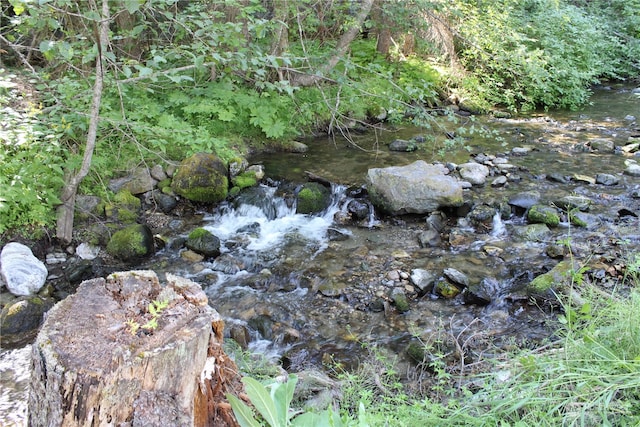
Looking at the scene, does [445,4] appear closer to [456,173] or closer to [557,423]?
[456,173]

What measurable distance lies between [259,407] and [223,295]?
3.88 metres

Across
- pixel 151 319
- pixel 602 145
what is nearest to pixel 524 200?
pixel 602 145

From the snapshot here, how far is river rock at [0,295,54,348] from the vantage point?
4.40 meters

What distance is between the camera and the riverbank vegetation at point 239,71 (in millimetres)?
4633

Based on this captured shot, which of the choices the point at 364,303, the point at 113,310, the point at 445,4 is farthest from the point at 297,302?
the point at 445,4

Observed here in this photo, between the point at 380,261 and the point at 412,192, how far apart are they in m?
1.62

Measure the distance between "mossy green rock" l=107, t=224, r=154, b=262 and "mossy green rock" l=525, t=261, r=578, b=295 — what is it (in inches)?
186

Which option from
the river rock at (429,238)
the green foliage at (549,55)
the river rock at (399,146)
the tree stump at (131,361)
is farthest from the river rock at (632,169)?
the tree stump at (131,361)

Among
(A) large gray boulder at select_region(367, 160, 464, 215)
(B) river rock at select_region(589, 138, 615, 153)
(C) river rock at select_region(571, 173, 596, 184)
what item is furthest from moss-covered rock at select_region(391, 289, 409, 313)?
(B) river rock at select_region(589, 138, 615, 153)

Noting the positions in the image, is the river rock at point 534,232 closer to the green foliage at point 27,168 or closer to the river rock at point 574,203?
the river rock at point 574,203

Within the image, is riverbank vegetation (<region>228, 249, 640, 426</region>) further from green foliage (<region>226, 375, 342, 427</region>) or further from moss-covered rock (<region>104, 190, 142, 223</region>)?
moss-covered rock (<region>104, 190, 142, 223</region>)

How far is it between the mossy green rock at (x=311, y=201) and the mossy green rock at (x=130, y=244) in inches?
96.2

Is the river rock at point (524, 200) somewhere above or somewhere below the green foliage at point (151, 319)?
below

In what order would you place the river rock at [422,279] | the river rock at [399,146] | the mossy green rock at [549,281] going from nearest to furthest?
the mossy green rock at [549,281], the river rock at [422,279], the river rock at [399,146]
